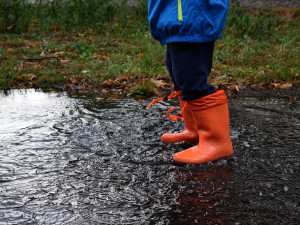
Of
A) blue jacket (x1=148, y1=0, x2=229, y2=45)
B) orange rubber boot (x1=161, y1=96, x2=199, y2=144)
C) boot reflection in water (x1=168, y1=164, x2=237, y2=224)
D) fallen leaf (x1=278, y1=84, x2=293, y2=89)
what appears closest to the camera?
boot reflection in water (x1=168, y1=164, x2=237, y2=224)

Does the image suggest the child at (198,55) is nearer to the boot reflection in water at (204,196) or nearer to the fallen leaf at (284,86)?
the boot reflection in water at (204,196)

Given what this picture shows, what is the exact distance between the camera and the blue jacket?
2162mm

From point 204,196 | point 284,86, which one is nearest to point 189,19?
point 204,196

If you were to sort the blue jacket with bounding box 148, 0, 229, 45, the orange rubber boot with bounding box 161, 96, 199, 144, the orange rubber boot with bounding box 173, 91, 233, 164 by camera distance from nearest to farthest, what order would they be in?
the blue jacket with bounding box 148, 0, 229, 45, the orange rubber boot with bounding box 173, 91, 233, 164, the orange rubber boot with bounding box 161, 96, 199, 144

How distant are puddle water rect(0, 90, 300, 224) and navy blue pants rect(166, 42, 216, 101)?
45 centimetres

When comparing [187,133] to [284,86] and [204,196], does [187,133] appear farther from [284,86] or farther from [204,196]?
[284,86]

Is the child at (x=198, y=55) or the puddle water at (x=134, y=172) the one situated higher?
the child at (x=198, y=55)

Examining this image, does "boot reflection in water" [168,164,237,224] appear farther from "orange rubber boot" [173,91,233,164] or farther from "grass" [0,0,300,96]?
"grass" [0,0,300,96]

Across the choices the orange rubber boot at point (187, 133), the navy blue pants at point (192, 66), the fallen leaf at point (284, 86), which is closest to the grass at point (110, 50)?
the fallen leaf at point (284, 86)

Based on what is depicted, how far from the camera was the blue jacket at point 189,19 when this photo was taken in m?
2.16

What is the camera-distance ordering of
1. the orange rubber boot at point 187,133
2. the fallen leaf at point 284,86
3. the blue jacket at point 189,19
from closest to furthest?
1. the blue jacket at point 189,19
2. the orange rubber boot at point 187,133
3. the fallen leaf at point 284,86

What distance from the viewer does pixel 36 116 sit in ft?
10.5

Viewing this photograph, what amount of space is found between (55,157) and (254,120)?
1.71 metres

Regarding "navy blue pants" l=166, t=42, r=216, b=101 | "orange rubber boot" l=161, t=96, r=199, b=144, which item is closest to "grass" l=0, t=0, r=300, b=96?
"orange rubber boot" l=161, t=96, r=199, b=144
